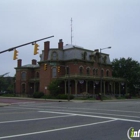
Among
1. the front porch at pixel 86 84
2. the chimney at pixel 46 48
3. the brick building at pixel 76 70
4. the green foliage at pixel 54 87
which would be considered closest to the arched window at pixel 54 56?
the brick building at pixel 76 70

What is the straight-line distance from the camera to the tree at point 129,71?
237 ft

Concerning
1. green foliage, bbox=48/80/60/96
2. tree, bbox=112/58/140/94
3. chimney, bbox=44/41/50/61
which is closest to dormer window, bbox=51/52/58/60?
chimney, bbox=44/41/50/61

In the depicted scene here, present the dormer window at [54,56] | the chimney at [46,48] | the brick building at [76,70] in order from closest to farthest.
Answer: the brick building at [76,70], the dormer window at [54,56], the chimney at [46,48]

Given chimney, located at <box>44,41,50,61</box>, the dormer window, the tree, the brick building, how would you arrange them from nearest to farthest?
the brick building
the dormer window
chimney, located at <box>44,41,50,61</box>
the tree

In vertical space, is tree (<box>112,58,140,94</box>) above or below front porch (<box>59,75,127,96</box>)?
above

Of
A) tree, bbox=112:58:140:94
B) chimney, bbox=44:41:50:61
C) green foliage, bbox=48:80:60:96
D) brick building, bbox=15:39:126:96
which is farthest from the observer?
tree, bbox=112:58:140:94

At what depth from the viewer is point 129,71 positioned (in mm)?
73688

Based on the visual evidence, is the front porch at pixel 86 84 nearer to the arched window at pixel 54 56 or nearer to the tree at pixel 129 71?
the arched window at pixel 54 56

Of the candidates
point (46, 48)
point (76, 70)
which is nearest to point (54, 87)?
point (76, 70)

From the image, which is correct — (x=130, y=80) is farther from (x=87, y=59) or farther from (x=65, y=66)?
(x=65, y=66)

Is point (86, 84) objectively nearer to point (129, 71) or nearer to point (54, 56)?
point (54, 56)

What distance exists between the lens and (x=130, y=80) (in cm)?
7225

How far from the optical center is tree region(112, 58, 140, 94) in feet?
237

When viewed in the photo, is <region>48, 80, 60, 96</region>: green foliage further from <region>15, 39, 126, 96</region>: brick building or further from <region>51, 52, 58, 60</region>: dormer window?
<region>51, 52, 58, 60</region>: dormer window
